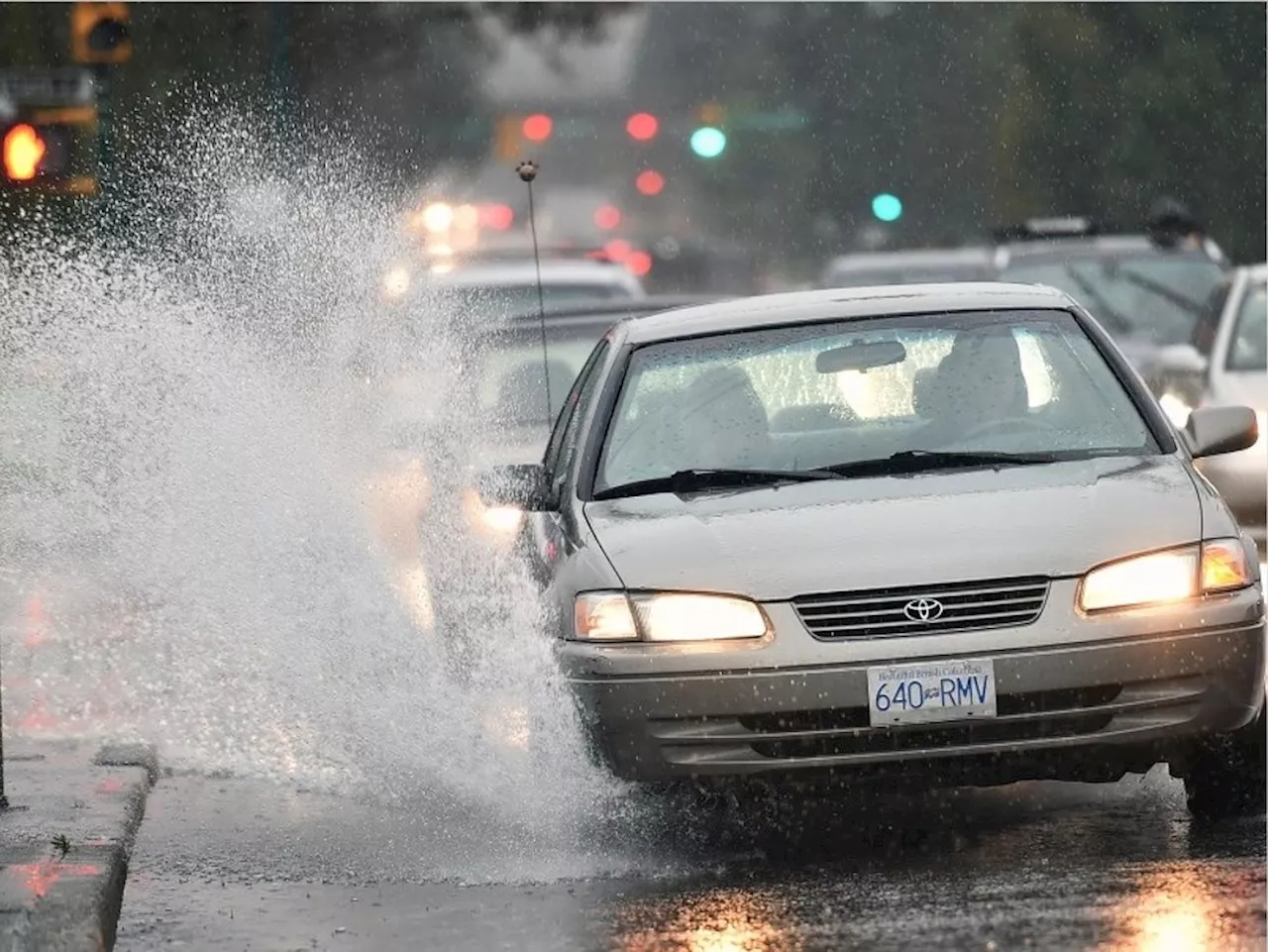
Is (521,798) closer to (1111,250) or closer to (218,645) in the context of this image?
(218,645)

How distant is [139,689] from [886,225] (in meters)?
47.4

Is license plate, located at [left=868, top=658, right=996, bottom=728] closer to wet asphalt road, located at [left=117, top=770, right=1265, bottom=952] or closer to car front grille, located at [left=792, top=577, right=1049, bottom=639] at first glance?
car front grille, located at [left=792, top=577, right=1049, bottom=639]

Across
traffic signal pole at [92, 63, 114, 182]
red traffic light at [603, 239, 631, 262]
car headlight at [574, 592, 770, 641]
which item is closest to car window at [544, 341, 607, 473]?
car headlight at [574, 592, 770, 641]

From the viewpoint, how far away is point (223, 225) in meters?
18.5

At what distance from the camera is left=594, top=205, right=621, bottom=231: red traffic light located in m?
100

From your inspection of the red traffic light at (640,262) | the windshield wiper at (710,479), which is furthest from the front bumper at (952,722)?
the red traffic light at (640,262)

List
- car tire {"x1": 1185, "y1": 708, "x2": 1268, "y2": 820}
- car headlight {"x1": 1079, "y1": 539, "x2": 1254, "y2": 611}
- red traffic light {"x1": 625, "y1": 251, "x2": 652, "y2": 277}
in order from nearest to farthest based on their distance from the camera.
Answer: car headlight {"x1": 1079, "y1": 539, "x2": 1254, "y2": 611}, car tire {"x1": 1185, "y1": 708, "x2": 1268, "y2": 820}, red traffic light {"x1": 625, "y1": 251, "x2": 652, "y2": 277}

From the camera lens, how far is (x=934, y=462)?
8.76 meters

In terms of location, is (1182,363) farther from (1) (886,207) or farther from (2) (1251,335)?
(1) (886,207)

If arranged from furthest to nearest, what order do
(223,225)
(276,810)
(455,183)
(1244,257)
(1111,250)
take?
(455,183)
(1244,257)
(1111,250)
(223,225)
(276,810)

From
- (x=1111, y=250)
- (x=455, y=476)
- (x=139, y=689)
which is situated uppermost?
(x=1111, y=250)

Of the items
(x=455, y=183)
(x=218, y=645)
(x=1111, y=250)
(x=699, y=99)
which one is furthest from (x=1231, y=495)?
(x=699, y=99)

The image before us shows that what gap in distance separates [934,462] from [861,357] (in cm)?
69

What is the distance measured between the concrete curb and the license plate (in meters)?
1.93
